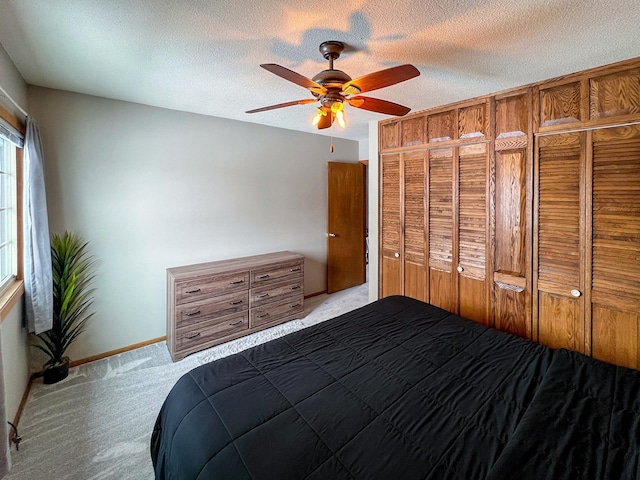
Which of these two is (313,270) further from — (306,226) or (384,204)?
(384,204)

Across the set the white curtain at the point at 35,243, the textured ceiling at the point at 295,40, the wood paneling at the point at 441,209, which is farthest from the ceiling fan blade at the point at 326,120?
the white curtain at the point at 35,243

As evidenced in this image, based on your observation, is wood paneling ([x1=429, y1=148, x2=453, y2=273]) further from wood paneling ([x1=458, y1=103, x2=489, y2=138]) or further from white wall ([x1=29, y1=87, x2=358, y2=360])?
white wall ([x1=29, y1=87, x2=358, y2=360])

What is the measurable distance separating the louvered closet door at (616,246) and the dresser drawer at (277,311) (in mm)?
2788

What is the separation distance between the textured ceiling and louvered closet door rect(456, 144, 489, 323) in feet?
2.04

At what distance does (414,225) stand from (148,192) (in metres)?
2.86

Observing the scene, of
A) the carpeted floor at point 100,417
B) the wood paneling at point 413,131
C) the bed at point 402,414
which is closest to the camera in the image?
the bed at point 402,414

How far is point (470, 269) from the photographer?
2.82 m

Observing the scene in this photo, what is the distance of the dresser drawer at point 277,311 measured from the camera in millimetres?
3320

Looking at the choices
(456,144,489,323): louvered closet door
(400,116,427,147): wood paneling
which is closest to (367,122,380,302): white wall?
(400,116,427,147): wood paneling

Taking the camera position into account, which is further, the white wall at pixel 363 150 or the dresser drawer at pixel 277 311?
the white wall at pixel 363 150

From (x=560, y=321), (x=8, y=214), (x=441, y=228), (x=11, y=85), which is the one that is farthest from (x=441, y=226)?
(x=8, y=214)

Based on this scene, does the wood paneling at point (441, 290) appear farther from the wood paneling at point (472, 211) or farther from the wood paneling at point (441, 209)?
the wood paneling at point (472, 211)

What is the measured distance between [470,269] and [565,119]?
4.64ft

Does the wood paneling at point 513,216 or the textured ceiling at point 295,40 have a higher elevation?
the textured ceiling at point 295,40
